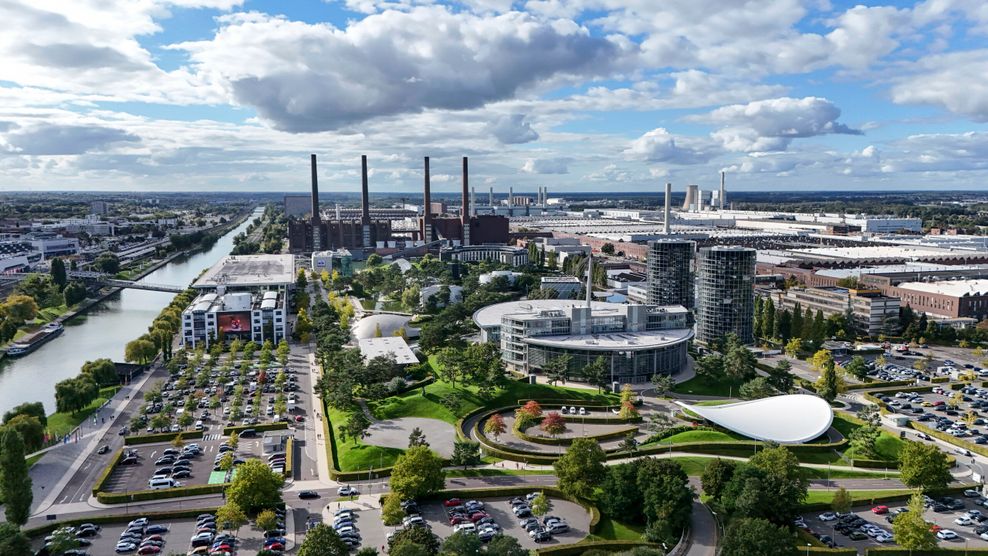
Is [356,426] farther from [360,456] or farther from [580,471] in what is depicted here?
[580,471]

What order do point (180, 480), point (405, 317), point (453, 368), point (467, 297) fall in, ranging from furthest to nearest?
point (467, 297) < point (405, 317) < point (453, 368) < point (180, 480)

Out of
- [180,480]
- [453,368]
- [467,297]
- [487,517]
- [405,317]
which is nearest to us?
[487,517]

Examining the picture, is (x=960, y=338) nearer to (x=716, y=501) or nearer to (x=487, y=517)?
(x=716, y=501)

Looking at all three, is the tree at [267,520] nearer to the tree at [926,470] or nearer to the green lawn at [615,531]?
the green lawn at [615,531]

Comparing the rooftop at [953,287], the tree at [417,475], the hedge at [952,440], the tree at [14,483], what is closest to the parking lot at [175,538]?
the tree at [14,483]

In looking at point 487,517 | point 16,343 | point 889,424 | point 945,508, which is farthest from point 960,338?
point 16,343
